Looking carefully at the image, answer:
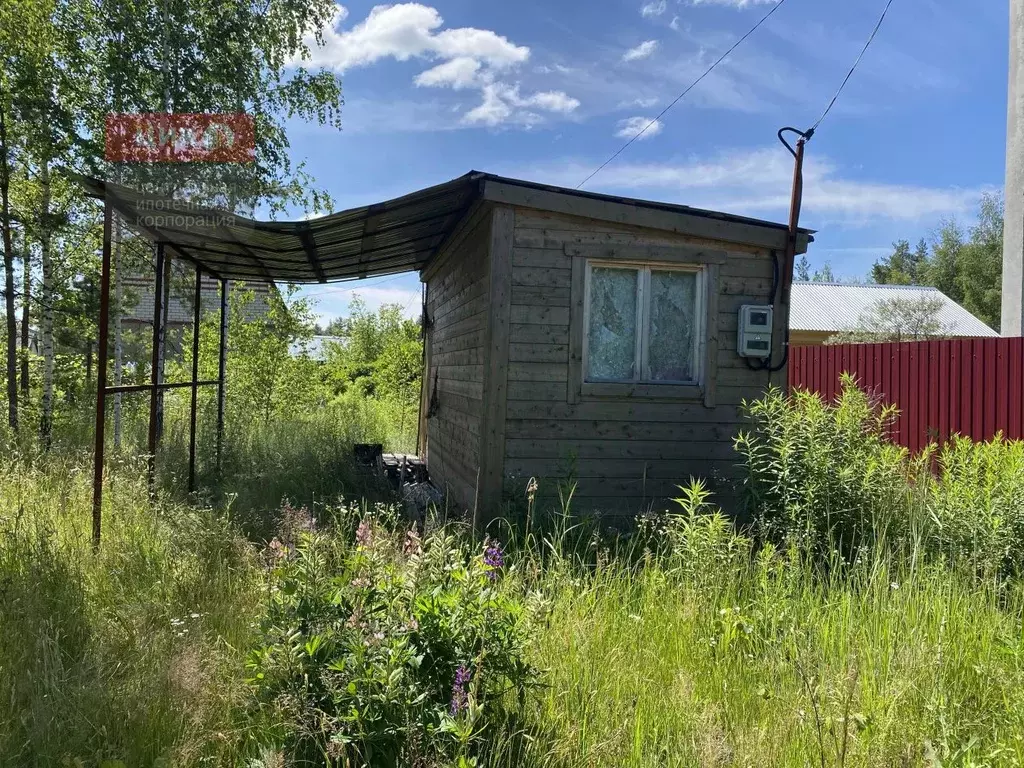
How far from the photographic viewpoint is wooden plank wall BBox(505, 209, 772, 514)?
5.52 meters

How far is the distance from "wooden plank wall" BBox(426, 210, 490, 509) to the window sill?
1011mm

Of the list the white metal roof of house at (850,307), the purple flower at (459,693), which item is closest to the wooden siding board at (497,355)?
the purple flower at (459,693)

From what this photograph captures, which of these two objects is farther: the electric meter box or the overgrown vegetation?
the electric meter box

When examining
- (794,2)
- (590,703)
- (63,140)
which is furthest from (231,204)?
(590,703)

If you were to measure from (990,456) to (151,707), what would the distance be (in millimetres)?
4920

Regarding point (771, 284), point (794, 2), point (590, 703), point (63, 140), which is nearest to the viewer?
point (590, 703)

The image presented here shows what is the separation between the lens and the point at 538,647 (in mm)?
2750

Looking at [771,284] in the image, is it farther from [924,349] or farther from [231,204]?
[231,204]

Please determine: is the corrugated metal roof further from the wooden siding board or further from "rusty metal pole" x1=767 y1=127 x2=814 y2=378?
the wooden siding board

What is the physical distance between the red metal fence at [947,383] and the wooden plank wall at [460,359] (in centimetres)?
370

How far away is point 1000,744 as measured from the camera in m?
2.17

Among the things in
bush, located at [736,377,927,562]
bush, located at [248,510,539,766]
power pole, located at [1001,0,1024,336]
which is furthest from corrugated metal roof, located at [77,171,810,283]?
power pole, located at [1001,0,1024,336]

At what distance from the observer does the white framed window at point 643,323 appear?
5.75 meters

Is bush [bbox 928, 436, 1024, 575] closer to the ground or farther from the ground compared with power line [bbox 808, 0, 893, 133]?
closer to the ground
